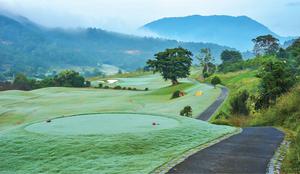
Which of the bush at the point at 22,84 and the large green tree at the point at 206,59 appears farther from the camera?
the bush at the point at 22,84

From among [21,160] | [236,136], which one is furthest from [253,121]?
[21,160]

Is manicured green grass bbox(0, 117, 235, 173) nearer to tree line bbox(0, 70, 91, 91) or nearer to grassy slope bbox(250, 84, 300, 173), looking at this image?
grassy slope bbox(250, 84, 300, 173)

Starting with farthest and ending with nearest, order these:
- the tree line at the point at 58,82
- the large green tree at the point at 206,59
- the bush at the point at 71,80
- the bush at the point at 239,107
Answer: the large green tree at the point at 206,59, the tree line at the point at 58,82, the bush at the point at 71,80, the bush at the point at 239,107

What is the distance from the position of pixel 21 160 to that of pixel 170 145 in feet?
24.4

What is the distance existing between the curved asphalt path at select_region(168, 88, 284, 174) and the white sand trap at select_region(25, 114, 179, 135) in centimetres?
532

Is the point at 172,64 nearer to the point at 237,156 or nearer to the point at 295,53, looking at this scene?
the point at 295,53

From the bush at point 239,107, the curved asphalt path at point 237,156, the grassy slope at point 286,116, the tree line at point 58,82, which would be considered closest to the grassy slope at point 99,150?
the curved asphalt path at point 237,156

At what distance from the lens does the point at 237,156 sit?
1730 centimetres

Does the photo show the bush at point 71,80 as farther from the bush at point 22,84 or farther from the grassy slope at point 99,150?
the grassy slope at point 99,150

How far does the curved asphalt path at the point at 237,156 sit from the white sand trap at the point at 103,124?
17.5 ft

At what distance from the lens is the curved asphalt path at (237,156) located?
15086 millimetres

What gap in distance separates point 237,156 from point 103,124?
11.8 meters

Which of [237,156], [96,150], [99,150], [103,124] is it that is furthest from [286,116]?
[96,150]

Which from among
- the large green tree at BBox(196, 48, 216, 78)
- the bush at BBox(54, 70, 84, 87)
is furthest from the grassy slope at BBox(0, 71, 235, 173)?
the large green tree at BBox(196, 48, 216, 78)
